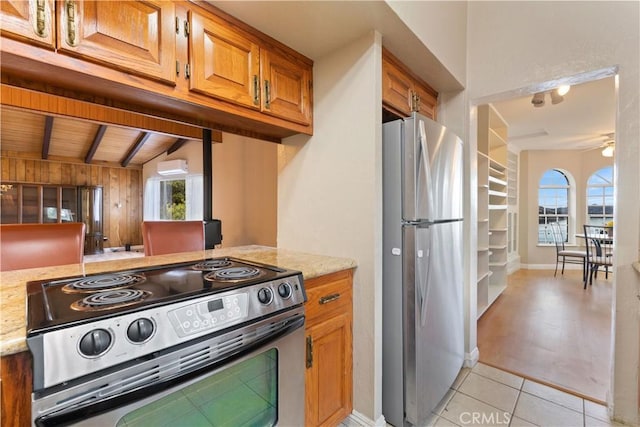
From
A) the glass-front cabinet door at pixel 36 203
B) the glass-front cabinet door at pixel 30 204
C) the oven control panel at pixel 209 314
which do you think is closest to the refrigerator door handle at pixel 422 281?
the oven control panel at pixel 209 314

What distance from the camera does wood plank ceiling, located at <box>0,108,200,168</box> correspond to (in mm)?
2906

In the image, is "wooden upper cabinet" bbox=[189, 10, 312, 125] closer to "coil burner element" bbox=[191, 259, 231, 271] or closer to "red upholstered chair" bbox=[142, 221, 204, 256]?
"coil burner element" bbox=[191, 259, 231, 271]

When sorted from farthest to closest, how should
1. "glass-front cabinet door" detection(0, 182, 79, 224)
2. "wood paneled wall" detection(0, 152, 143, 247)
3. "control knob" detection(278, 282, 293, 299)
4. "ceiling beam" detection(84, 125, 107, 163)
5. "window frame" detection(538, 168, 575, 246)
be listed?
"window frame" detection(538, 168, 575, 246)
"wood paneled wall" detection(0, 152, 143, 247)
"glass-front cabinet door" detection(0, 182, 79, 224)
"ceiling beam" detection(84, 125, 107, 163)
"control knob" detection(278, 282, 293, 299)

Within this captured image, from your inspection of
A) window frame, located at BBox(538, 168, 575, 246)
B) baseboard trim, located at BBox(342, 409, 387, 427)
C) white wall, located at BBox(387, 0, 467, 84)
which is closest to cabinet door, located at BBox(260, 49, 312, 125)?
white wall, located at BBox(387, 0, 467, 84)

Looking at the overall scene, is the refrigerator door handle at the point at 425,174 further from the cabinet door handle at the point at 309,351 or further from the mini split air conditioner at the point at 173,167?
the mini split air conditioner at the point at 173,167

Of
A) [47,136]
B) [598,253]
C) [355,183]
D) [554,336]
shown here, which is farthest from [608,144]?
[47,136]

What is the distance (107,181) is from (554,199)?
9.06 m

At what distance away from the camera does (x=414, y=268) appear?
1.48 m

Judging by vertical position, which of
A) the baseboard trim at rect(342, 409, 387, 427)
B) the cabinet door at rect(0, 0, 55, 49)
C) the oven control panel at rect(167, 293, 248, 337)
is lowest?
the baseboard trim at rect(342, 409, 387, 427)

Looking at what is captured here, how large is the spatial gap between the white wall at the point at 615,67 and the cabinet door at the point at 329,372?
1.54 metres

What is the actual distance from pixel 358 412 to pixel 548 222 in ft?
21.3

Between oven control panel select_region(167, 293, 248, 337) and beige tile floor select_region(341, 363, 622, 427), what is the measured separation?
3.56ft

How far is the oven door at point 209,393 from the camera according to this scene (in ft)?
2.21

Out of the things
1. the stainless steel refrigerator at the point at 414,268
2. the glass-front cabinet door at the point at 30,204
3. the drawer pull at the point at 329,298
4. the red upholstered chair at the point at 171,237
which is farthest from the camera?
the glass-front cabinet door at the point at 30,204
